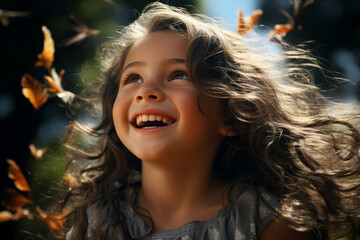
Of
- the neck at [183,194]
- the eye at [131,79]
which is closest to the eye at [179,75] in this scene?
the eye at [131,79]

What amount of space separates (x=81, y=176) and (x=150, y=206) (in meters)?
0.36

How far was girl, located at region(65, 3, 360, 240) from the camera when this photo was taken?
128cm

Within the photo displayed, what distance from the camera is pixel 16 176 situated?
1.76 m

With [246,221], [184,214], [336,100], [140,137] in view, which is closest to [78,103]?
[140,137]

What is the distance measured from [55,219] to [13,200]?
26 cm

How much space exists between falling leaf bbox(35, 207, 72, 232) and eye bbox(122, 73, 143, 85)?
0.60m

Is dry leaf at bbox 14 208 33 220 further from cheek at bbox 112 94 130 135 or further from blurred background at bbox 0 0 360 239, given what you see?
cheek at bbox 112 94 130 135

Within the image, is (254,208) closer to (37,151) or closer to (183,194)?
(183,194)

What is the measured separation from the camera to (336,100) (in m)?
1.57

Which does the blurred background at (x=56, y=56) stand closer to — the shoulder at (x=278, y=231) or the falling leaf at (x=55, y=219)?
the falling leaf at (x=55, y=219)

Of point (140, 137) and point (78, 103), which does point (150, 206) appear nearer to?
point (140, 137)

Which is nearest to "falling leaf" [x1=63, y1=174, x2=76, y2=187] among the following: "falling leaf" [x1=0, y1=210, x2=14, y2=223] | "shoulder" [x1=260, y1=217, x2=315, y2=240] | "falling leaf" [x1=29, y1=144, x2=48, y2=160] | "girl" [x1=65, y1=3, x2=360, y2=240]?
"girl" [x1=65, y1=3, x2=360, y2=240]

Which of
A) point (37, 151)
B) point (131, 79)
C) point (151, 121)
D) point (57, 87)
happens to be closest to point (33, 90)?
→ point (57, 87)

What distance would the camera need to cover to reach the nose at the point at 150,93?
1246mm
